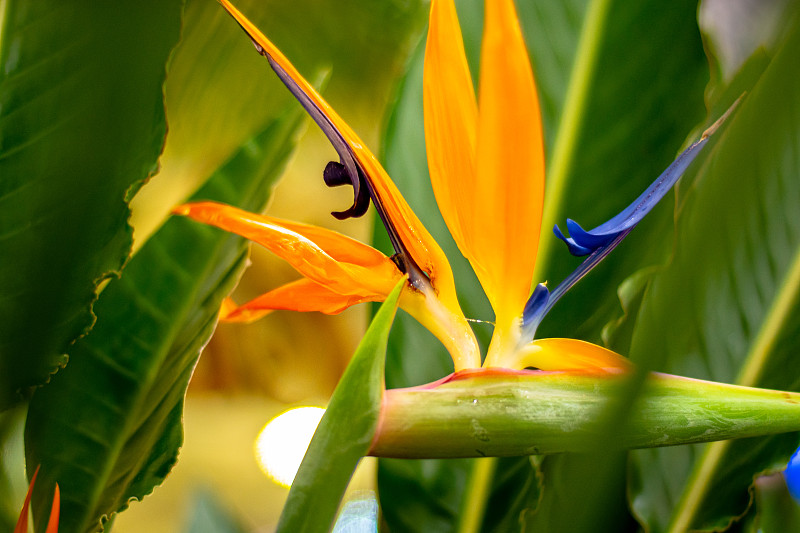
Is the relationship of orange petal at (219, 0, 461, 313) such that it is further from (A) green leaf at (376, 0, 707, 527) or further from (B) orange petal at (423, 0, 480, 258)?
(A) green leaf at (376, 0, 707, 527)

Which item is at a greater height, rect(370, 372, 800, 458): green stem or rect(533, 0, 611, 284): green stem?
rect(533, 0, 611, 284): green stem

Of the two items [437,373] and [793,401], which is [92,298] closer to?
[437,373]

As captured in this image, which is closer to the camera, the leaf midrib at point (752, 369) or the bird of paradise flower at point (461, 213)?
the bird of paradise flower at point (461, 213)

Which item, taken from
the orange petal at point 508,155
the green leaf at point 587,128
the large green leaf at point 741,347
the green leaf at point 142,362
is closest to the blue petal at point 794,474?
the large green leaf at point 741,347

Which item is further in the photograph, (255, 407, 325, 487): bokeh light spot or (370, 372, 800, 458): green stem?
(255, 407, 325, 487): bokeh light spot

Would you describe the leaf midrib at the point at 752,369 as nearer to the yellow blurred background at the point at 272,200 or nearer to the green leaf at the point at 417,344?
the green leaf at the point at 417,344

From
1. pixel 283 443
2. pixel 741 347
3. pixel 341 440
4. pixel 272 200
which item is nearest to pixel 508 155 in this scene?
pixel 341 440

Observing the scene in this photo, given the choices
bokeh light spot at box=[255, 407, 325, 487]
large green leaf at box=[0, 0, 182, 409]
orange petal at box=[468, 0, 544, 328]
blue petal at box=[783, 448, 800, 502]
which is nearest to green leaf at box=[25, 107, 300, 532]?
large green leaf at box=[0, 0, 182, 409]

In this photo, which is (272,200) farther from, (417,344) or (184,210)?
(184,210)
